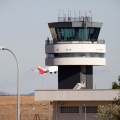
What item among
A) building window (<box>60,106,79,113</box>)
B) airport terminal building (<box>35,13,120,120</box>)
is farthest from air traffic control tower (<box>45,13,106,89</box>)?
building window (<box>60,106,79,113</box>)

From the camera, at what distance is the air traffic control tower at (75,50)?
84.2 metres

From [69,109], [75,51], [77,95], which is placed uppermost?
[75,51]

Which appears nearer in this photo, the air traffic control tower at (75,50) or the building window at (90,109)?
the building window at (90,109)

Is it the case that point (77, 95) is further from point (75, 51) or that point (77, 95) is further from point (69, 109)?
point (75, 51)

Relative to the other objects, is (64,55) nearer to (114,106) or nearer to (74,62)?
(74,62)

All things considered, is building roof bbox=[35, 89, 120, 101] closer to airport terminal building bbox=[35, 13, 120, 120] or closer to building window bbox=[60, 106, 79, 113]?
building window bbox=[60, 106, 79, 113]

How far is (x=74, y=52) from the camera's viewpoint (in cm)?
8419

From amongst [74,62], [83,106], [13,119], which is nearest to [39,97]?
[83,106]

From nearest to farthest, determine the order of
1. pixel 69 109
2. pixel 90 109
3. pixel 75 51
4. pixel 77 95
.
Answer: pixel 77 95, pixel 90 109, pixel 69 109, pixel 75 51

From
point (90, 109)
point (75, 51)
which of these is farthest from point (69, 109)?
point (75, 51)

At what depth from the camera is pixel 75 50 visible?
84188 millimetres

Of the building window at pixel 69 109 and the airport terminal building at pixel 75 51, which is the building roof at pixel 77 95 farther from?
the airport terminal building at pixel 75 51

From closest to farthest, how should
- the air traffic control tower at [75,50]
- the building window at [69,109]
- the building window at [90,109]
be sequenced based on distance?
the building window at [90,109], the building window at [69,109], the air traffic control tower at [75,50]

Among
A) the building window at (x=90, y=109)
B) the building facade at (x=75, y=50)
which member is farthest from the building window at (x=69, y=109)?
the building facade at (x=75, y=50)
